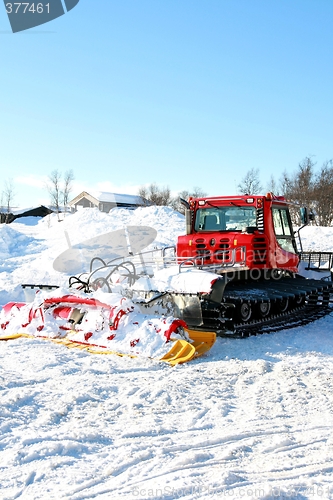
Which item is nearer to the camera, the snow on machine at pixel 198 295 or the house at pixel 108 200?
the snow on machine at pixel 198 295

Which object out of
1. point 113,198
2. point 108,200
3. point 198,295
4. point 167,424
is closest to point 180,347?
point 198,295

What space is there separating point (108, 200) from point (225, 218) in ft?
150

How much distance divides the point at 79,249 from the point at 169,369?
1432 centimetres

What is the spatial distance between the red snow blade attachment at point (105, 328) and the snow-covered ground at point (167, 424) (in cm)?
23

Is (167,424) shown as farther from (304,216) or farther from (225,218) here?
(304,216)

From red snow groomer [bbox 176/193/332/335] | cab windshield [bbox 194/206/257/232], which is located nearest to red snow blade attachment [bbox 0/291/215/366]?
red snow groomer [bbox 176/193/332/335]

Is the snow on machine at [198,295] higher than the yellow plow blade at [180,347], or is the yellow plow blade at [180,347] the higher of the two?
the snow on machine at [198,295]

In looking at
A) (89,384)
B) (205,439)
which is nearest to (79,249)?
(89,384)

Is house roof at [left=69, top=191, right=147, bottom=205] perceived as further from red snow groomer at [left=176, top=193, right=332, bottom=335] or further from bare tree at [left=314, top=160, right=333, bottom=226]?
red snow groomer at [left=176, top=193, right=332, bottom=335]

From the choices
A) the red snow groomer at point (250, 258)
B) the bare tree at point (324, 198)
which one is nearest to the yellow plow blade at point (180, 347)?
the red snow groomer at point (250, 258)

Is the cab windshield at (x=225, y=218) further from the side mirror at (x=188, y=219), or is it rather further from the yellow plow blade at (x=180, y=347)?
the yellow plow blade at (x=180, y=347)

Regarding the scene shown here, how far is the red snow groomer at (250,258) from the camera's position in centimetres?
815

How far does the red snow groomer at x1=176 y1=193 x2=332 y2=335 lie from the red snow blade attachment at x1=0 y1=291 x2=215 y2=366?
1.21m

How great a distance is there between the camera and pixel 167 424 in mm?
4188
